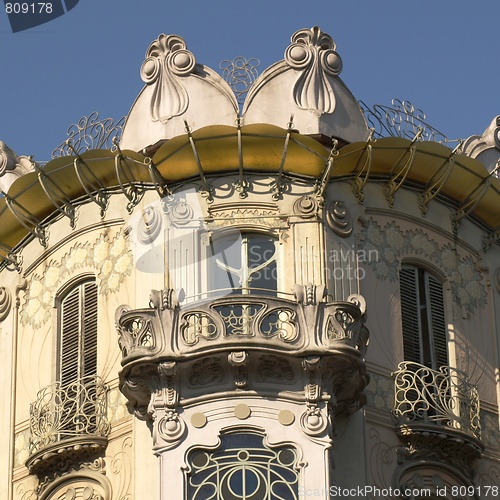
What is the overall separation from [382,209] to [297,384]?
4473mm

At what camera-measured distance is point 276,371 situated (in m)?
34.6

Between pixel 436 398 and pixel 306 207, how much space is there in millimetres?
3791

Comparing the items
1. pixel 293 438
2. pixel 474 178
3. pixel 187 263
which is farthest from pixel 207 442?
pixel 474 178

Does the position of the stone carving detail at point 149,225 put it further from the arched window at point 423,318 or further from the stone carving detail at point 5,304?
the arched window at point 423,318

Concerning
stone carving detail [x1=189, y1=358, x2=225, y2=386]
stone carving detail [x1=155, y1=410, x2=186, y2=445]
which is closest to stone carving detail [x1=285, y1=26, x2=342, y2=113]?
stone carving detail [x1=189, y1=358, x2=225, y2=386]

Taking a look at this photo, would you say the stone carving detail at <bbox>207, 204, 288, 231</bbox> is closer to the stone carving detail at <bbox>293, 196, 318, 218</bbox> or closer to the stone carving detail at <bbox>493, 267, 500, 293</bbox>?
the stone carving detail at <bbox>293, 196, 318, 218</bbox>

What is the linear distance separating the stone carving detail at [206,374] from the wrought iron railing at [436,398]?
10.5 ft

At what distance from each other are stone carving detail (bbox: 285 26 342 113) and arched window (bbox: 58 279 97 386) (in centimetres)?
481

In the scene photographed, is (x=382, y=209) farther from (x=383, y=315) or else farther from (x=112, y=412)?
(x=112, y=412)

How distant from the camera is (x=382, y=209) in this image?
3775 centimetres

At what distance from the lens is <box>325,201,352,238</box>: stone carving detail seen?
36.9 metres

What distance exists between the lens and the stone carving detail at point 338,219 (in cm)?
3694

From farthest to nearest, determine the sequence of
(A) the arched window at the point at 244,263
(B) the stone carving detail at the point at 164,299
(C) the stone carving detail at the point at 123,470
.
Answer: (A) the arched window at the point at 244,263, (C) the stone carving detail at the point at 123,470, (B) the stone carving detail at the point at 164,299

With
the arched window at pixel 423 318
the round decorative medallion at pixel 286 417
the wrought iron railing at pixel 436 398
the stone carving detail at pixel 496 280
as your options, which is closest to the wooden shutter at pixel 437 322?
the arched window at pixel 423 318
